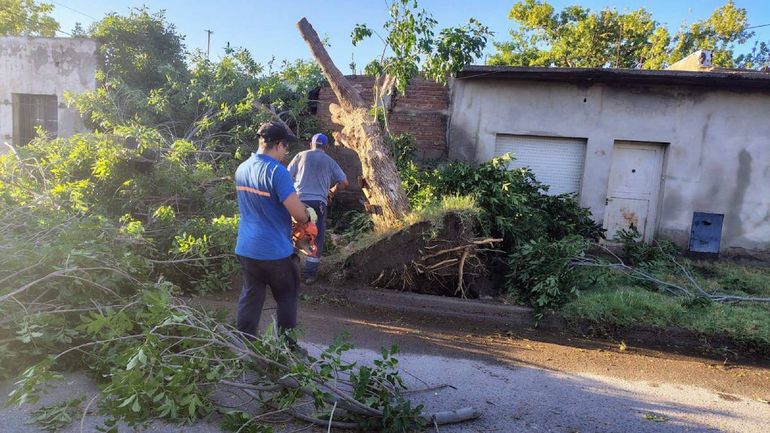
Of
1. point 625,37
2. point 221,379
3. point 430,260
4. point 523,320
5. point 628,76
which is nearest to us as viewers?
point 221,379

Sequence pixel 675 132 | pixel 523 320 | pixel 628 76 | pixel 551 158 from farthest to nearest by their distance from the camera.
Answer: pixel 551 158
pixel 675 132
pixel 628 76
pixel 523 320

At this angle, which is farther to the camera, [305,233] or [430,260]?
[430,260]

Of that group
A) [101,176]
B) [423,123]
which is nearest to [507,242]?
[423,123]

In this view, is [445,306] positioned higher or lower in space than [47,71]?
lower

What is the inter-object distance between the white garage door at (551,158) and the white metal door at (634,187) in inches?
25.1

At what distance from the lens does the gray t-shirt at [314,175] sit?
5580 millimetres

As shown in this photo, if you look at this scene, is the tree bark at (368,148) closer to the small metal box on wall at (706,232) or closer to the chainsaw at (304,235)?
the chainsaw at (304,235)

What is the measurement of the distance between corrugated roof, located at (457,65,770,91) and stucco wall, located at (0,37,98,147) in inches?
397

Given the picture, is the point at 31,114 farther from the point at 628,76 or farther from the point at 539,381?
the point at 539,381

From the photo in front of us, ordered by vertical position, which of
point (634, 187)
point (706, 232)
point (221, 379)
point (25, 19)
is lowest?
point (221, 379)

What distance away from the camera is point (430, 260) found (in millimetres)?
5824

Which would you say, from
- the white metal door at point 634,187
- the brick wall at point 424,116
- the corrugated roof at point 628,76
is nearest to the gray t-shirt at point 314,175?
the brick wall at point 424,116

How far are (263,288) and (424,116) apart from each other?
21.4ft

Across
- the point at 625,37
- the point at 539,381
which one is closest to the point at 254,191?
→ the point at 539,381
